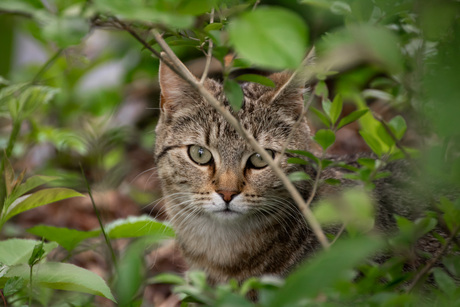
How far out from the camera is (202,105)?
2.59 m

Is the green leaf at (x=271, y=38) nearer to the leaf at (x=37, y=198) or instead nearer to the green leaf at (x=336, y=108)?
the green leaf at (x=336, y=108)

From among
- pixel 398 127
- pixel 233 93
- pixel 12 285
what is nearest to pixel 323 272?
pixel 233 93

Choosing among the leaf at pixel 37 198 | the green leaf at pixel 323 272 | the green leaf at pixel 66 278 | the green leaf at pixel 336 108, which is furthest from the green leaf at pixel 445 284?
the leaf at pixel 37 198

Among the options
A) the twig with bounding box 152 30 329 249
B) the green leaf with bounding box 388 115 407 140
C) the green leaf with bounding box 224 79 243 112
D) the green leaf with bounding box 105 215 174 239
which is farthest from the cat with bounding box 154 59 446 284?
the twig with bounding box 152 30 329 249

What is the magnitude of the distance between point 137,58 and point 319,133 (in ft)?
10.8

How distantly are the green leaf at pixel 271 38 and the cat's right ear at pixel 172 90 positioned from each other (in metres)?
1.58

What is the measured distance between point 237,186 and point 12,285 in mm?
1042

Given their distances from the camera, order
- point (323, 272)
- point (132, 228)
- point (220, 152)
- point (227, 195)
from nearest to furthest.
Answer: point (323, 272), point (132, 228), point (227, 195), point (220, 152)

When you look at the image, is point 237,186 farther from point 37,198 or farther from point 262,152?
point 262,152

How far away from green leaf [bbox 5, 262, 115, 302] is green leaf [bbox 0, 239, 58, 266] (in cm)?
9

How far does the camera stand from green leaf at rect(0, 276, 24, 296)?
1.64 meters

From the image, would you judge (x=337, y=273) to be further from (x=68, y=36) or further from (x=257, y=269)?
(x=257, y=269)

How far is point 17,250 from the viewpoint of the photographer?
202 centimetres

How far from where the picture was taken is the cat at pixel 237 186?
A: 2.37 m
